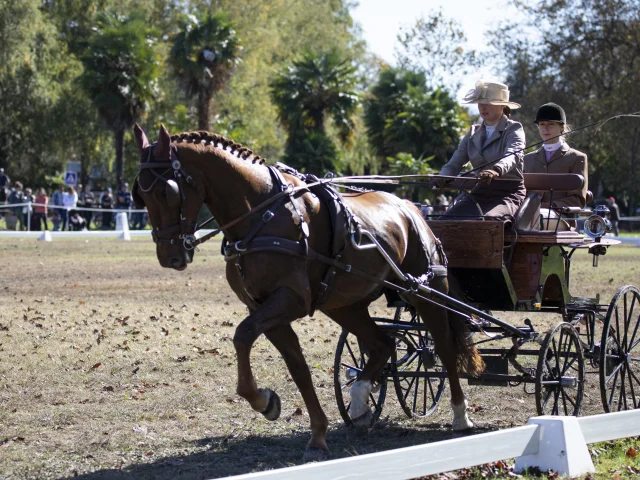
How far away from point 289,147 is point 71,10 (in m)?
14.5

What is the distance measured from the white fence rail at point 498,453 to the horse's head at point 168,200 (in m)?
2.05

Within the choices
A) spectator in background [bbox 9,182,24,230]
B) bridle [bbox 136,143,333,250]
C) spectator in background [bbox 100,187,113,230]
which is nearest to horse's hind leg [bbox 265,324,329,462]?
bridle [bbox 136,143,333,250]

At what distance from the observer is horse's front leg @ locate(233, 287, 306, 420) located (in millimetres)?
6023

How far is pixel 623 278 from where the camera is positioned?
19.6 m

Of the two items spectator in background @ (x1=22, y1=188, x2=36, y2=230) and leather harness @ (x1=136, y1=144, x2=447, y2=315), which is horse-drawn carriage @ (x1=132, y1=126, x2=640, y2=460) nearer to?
leather harness @ (x1=136, y1=144, x2=447, y2=315)

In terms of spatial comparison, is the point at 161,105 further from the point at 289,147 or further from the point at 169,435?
the point at 169,435

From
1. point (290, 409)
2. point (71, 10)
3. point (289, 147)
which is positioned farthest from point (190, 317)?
point (71, 10)

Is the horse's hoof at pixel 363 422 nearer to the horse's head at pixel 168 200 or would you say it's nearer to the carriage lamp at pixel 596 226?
the horse's head at pixel 168 200

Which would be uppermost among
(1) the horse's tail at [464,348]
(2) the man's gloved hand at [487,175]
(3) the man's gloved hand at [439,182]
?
(2) the man's gloved hand at [487,175]

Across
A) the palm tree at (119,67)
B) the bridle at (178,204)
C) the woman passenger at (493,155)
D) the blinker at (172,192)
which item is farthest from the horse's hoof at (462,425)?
the palm tree at (119,67)

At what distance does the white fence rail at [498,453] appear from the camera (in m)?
4.65

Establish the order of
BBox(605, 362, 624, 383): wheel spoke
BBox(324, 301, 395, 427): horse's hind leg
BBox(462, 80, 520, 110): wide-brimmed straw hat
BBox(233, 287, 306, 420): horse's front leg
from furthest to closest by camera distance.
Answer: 1. BBox(462, 80, 520, 110): wide-brimmed straw hat
2. BBox(605, 362, 624, 383): wheel spoke
3. BBox(324, 301, 395, 427): horse's hind leg
4. BBox(233, 287, 306, 420): horse's front leg

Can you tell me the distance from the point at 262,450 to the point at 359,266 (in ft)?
4.98

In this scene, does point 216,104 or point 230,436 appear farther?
point 216,104
